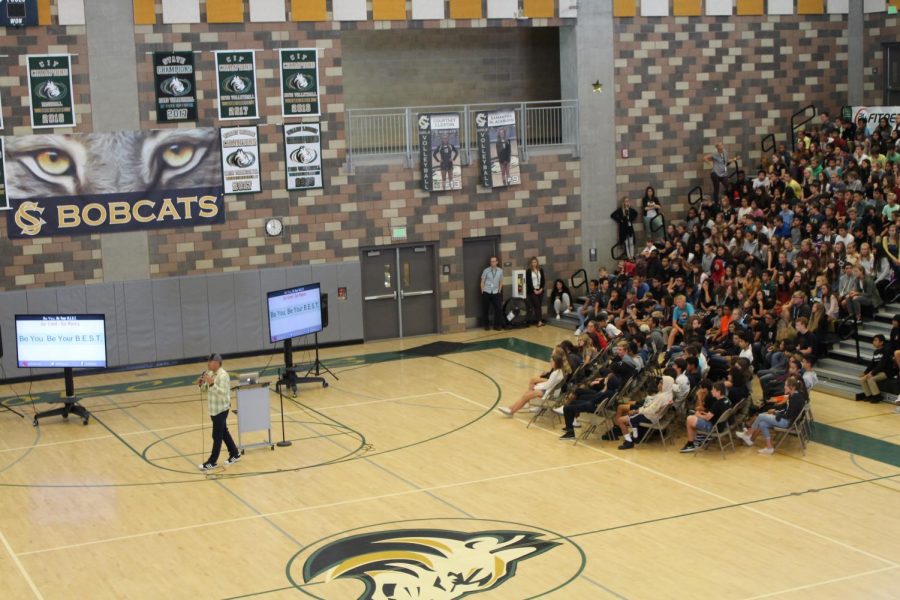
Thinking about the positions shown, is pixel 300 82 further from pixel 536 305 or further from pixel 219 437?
pixel 219 437

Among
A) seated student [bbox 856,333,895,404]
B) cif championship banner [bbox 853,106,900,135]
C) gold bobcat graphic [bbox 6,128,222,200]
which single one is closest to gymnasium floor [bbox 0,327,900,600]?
seated student [bbox 856,333,895,404]

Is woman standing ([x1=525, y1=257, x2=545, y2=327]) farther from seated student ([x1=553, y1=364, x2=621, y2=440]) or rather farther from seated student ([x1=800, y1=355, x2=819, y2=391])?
seated student ([x1=800, y1=355, x2=819, y2=391])

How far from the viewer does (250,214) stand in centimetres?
2778

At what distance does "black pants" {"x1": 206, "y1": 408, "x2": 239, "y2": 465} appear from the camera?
1833cm

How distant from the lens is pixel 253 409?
19500 mm

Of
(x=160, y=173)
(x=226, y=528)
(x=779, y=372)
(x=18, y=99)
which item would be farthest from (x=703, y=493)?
(x=18, y=99)

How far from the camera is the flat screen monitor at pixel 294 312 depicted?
2341 centimetres

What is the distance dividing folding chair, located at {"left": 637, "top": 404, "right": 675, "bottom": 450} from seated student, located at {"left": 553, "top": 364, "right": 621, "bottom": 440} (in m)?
0.77

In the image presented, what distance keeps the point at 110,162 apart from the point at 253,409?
9482 mm

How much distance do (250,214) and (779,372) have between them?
12.7m

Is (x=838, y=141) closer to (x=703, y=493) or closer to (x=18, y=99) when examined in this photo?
(x=703, y=493)

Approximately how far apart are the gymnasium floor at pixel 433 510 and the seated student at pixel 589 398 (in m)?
0.47

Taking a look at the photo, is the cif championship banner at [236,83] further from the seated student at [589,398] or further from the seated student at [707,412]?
the seated student at [707,412]

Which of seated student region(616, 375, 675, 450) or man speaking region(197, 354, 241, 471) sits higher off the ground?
man speaking region(197, 354, 241, 471)
